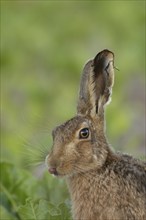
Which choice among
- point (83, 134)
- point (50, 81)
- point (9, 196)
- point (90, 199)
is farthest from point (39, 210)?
point (50, 81)

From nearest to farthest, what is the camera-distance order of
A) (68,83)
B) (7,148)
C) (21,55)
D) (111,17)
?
(7,148) → (68,83) → (21,55) → (111,17)

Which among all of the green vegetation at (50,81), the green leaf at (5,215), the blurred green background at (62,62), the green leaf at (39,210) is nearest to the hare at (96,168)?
the green leaf at (39,210)

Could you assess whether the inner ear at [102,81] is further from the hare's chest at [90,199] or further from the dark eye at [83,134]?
the hare's chest at [90,199]

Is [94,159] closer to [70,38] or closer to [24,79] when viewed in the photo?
[24,79]

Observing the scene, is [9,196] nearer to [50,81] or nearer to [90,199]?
[90,199]

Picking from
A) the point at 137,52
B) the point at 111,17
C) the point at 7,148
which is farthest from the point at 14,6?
the point at 7,148

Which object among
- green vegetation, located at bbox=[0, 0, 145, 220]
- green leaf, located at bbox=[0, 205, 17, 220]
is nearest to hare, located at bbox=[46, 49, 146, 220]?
green vegetation, located at bbox=[0, 0, 145, 220]

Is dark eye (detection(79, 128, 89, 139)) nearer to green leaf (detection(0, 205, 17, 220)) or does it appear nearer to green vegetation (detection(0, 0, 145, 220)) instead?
green vegetation (detection(0, 0, 145, 220))
